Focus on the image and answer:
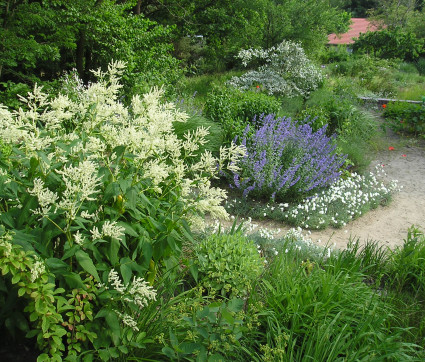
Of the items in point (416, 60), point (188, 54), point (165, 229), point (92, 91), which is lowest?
point (416, 60)

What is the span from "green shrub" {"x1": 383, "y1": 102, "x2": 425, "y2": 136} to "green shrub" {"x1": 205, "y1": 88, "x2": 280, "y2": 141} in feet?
10.6

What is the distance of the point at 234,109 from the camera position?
6.64m

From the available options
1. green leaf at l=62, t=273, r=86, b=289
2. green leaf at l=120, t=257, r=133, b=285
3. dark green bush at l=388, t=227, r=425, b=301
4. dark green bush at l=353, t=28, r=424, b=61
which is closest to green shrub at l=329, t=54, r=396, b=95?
dark green bush at l=353, t=28, r=424, b=61

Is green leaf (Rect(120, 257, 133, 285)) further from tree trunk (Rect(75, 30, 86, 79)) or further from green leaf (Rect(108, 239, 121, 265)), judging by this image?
tree trunk (Rect(75, 30, 86, 79))

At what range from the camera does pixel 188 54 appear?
14672mm

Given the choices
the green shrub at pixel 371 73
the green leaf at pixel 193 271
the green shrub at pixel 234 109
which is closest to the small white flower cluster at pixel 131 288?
the green leaf at pixel 193 271

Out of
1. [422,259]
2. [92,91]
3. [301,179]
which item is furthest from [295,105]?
[92,91]

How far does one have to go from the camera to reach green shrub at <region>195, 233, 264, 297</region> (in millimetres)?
2977

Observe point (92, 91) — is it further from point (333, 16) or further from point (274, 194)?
point (333, 16)

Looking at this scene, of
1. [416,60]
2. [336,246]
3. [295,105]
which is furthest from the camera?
[416,60]

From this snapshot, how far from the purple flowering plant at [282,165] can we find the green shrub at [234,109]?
0.31m

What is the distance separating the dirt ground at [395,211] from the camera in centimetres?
483

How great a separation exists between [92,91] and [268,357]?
190 centimetres

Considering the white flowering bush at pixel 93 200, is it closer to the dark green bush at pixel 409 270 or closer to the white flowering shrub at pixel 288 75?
the dark green bush at pixel 409 270
